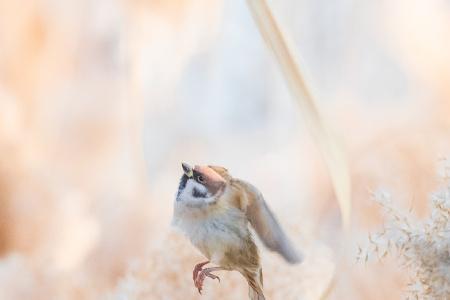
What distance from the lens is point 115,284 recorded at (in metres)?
1.95

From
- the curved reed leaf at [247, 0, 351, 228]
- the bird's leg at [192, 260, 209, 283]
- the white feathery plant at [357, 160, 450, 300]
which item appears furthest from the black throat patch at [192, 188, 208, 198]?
the white feathery plant at [357, 160, 450, 300]

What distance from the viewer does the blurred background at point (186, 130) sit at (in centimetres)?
189

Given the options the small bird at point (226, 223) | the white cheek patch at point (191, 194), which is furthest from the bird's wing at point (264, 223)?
the white cheek patch at point (191, 194)

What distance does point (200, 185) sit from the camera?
6.80ft

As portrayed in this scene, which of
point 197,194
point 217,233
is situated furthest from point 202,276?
point 197,194

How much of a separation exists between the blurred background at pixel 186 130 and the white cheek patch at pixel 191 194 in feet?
0.15

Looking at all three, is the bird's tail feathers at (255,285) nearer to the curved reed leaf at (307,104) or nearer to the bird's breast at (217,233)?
the bird's breast at (217,233)

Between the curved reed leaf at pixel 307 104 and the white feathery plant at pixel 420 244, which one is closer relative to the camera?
the white feathery plant at pixel 420 244

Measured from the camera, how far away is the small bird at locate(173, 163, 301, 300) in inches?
80.8

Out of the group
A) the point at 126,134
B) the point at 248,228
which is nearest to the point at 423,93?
the point at 248,228

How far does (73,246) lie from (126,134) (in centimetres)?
37

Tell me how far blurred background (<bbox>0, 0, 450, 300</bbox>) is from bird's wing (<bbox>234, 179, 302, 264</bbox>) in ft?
0.09

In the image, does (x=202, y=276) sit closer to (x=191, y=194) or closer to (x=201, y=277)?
(x=201, y=277)

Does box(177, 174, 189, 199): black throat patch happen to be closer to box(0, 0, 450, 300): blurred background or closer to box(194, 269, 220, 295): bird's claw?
box(0, 0, 450, 300): blurred background
